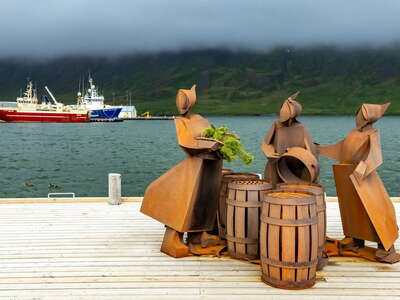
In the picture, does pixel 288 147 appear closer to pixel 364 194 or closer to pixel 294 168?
pixel 294 168

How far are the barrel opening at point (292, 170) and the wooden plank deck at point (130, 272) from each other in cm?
126

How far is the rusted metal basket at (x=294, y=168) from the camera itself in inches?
249

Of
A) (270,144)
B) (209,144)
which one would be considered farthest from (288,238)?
(270,144)

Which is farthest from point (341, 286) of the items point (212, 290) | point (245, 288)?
point (212, 290)

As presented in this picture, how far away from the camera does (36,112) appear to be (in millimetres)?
100250

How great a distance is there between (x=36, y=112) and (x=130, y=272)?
101 m

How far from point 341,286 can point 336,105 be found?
7893 inches

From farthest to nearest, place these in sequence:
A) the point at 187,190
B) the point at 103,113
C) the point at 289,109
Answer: the point at 103,113, the point at 289,109, the point at 187,190

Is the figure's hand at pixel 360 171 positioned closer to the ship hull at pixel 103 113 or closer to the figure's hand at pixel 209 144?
the figure's hand at pixel 209 144

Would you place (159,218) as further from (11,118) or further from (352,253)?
(11,118)

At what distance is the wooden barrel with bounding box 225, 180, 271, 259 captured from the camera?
6.04m

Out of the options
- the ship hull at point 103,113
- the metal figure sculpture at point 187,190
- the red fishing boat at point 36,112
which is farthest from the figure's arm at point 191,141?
the ship hull at point 103,113

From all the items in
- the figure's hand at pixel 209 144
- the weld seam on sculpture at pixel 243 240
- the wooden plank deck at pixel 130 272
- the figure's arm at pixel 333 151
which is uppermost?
the figure's hand at pixel 209 144

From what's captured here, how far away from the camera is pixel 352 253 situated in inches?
262
